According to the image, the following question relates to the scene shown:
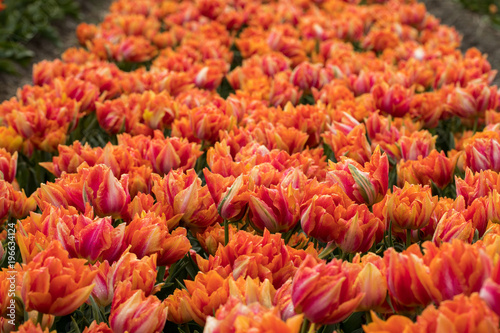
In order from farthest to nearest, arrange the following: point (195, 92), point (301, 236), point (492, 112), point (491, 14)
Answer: point (491, 14), point (195, 92), point (492, 112), point (301, 236)

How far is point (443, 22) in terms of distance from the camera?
8.48 metres

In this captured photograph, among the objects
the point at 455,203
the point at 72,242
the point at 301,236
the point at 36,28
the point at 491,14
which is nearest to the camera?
the point at 72,242

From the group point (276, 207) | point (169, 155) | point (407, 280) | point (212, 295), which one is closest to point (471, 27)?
point (169, 155)

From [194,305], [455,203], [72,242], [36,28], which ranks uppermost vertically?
[455,203]

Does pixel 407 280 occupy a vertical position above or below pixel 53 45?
above

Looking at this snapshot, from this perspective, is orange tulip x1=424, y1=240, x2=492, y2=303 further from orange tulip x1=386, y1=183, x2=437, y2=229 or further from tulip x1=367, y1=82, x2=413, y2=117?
tulip x1=367, y1=82, x2=413, y2=117

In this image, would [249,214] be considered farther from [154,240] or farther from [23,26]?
[23,26]

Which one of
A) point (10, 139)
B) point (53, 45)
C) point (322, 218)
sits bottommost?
point (53, 45)

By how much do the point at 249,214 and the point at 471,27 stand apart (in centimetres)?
755

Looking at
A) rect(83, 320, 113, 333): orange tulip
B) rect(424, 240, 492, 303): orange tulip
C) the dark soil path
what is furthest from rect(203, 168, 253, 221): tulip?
the dark soil path

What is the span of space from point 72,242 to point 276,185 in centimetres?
67

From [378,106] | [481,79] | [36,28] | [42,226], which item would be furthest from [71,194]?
[36,28]

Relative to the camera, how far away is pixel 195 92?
3000 mm

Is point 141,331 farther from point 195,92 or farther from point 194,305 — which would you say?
point 195,92
